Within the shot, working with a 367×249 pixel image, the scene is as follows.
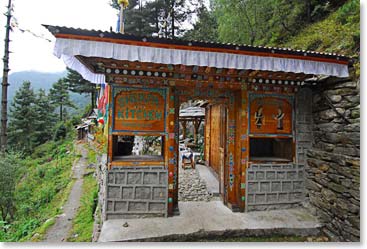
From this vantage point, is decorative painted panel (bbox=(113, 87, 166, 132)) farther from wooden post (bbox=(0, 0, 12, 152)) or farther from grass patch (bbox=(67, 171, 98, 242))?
wooden post (bbox=(0, 0, 12, 152))

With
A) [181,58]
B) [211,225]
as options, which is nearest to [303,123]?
[211,225]

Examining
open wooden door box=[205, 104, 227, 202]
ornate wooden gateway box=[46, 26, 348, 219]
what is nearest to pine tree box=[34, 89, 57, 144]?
open wooden door box=[205, 104, 227, 202]

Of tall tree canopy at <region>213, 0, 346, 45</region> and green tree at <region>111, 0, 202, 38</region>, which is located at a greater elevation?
green tree at <region>111, 0, 202, 38</region>

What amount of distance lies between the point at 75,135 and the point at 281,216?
81.2 feet

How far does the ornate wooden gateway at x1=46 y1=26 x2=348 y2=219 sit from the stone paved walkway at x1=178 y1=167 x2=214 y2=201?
36.4 inches

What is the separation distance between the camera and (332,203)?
3873 mm

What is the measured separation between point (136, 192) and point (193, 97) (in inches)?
86.2

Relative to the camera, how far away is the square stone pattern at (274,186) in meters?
4.35

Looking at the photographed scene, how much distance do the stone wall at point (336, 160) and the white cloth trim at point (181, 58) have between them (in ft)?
1.75

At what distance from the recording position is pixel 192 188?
19.8 ft

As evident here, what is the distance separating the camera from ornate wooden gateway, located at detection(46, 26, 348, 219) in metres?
3.00

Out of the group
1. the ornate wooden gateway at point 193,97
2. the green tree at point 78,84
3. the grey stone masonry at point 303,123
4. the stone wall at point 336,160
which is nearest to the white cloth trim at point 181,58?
the ornate wooden gateway at point 193,97

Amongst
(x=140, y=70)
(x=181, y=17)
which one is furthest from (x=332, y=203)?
(x=181, y=17)

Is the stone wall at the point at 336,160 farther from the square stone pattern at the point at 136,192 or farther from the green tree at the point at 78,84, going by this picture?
the green tree at the point at 78,84
